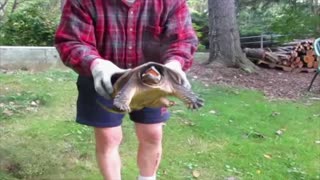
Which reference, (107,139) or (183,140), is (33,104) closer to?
(183,140)

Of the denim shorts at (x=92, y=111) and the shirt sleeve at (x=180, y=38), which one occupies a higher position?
the shirt sleeve at (x=180, y=38)

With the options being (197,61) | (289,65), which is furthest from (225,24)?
(289,65)

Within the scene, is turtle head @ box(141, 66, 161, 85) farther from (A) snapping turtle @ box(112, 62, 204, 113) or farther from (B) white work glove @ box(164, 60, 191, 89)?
(B) white work glove @ box(164, 60, 191, 89)

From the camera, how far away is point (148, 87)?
185 cm

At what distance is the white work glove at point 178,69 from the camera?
6.37 ft

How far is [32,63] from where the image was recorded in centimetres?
777

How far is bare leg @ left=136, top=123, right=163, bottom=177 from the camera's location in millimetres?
2477

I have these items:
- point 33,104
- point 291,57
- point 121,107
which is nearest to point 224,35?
point 291,57

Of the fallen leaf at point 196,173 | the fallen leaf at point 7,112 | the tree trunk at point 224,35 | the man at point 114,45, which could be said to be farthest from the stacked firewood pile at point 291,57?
the man at point 114,45

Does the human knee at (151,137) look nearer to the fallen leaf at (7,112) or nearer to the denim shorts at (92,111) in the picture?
the denim shorts at (92,111)

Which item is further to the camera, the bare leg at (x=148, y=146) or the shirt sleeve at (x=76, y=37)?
the bare leg at (x=148, y=146)

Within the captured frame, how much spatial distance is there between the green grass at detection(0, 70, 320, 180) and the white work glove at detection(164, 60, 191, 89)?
5.14 ft

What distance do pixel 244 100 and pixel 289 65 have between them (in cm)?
367

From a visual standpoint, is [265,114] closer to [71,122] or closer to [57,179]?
[71,122]
